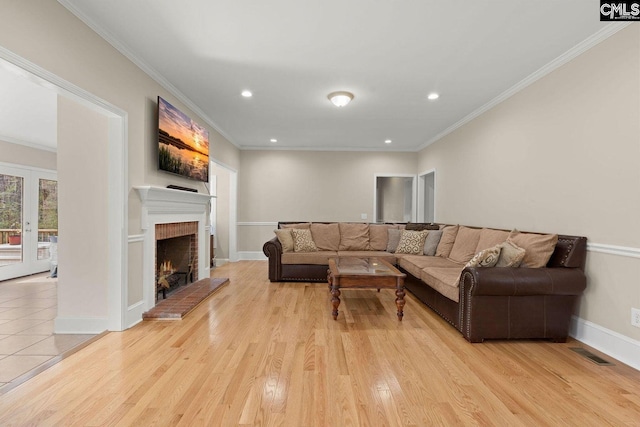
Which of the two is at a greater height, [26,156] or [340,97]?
[340,97]

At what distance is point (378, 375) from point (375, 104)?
11.3 ft

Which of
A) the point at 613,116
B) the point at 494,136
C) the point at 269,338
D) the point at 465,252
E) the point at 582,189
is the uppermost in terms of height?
the point at 494,136

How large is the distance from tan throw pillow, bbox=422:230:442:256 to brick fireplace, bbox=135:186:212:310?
363 cm

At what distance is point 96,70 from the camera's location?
97.3 inches

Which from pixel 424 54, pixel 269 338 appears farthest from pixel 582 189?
pixel 269 338

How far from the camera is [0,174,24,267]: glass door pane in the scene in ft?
16.6

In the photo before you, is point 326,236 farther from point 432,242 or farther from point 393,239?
point 432,242

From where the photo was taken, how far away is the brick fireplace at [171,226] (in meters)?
3.13

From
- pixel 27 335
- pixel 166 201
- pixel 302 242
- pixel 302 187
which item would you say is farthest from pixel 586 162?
pixel 27 335

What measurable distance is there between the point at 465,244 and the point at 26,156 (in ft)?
25.4

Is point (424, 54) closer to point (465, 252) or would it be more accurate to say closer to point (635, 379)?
point (465, 252)

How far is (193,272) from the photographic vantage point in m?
4.48

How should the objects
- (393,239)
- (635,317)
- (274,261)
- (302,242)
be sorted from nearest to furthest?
1. (635,317)
2. (274,261)
3. (302,242)
4. (393,239)

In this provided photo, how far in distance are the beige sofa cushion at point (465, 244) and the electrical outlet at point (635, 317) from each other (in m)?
1.70
